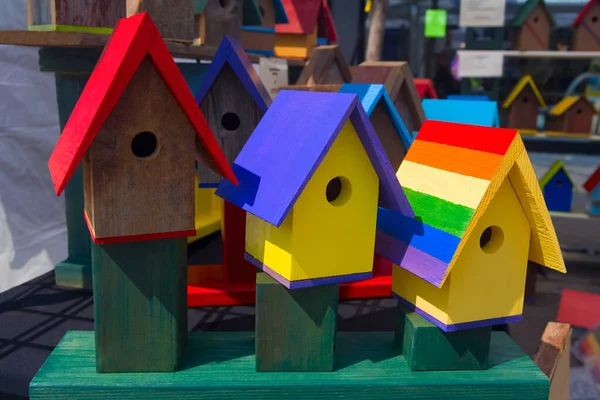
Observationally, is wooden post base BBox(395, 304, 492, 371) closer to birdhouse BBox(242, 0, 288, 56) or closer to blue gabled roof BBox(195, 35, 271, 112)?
blue gabled roof BBox(195, 35, 271, 112)

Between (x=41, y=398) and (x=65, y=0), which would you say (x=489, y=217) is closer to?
(x=41, y=398)

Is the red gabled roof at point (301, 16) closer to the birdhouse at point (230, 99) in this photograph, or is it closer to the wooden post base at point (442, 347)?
the birdhouse at point (230, 99)

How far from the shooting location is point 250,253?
1.00 m

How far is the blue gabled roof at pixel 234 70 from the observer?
3.96 feet

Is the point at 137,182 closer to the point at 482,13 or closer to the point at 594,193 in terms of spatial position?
the point at 594,193

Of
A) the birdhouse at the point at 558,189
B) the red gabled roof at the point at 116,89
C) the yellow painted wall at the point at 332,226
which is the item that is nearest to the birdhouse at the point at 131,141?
the red gabled roof at the point at 116,89

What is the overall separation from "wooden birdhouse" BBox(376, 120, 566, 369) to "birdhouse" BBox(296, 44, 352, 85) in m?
0.80

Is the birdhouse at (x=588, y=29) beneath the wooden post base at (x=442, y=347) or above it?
above

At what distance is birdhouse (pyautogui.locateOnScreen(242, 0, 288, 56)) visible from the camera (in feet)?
6.55

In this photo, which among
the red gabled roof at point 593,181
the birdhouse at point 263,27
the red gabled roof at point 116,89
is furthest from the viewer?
the red gabled roof at point 593,181

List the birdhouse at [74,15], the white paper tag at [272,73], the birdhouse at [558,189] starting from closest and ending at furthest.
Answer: the birdhouse at [74,15], the white paper tag at [272,73], the birdhouse at [558,189]

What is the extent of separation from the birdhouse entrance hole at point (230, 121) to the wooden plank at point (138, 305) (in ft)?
1.49

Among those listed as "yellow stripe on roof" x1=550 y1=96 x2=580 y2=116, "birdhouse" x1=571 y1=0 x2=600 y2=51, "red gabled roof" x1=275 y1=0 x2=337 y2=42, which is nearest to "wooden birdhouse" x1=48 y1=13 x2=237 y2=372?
"red gabled roof" x1=275 y1=0 x2=337 y2=42

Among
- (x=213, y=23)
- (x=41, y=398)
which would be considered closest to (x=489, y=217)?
(x=41, y=398)
